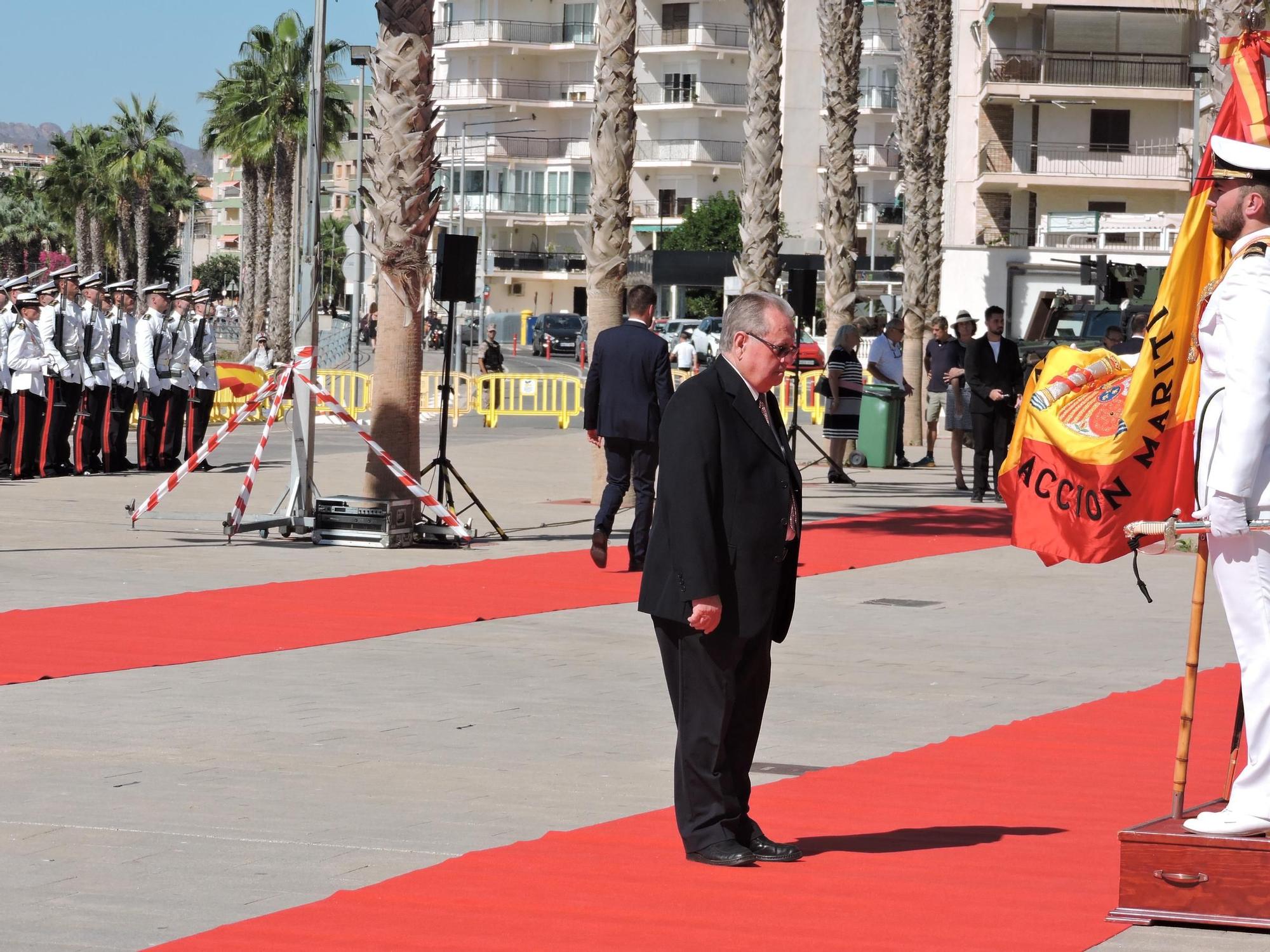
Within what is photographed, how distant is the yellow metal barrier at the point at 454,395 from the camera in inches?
1606

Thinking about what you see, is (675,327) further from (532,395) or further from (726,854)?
(726,854)

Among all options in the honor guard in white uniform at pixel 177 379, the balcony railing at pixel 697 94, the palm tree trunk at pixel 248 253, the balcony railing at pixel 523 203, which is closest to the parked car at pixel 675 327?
the palm tree trunk at pixel 248 253

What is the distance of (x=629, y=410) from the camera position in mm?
14797

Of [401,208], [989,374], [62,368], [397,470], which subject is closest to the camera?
[397,470]

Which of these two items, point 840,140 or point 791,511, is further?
point 840,140

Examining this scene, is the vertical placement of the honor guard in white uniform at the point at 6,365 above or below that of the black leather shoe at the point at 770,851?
above

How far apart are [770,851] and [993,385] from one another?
15.1 m

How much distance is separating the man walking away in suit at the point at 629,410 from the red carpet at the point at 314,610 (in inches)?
18.9

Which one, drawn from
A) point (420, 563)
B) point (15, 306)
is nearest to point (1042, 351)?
point (15, 306)

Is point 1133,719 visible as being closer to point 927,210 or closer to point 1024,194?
point 927,210

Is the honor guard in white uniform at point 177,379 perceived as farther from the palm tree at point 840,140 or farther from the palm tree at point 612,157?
the palm tree at point 840,140

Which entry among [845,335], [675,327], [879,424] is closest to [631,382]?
[845,335]

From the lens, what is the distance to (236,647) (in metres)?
10.9

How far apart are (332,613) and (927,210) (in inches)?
877
